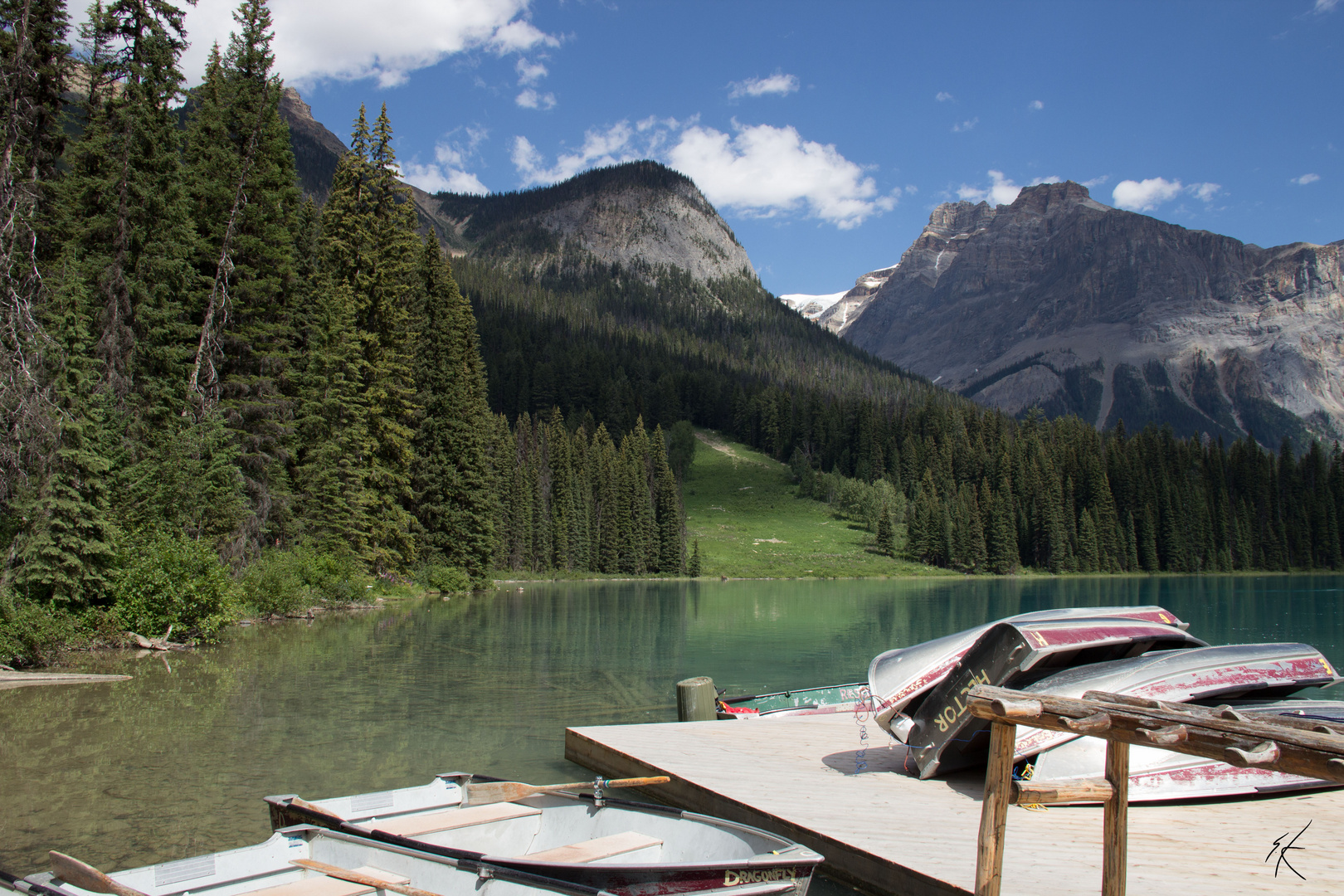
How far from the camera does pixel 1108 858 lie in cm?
510

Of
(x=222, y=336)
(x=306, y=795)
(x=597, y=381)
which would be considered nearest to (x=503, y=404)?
(x=597, y=381)

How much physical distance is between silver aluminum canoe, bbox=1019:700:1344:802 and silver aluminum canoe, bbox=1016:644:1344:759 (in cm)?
A: 18

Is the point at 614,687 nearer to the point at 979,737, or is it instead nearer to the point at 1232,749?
the point at 979,737

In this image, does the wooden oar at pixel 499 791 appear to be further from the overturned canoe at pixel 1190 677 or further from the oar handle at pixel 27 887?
the overturned canoe at pixel 1190 677

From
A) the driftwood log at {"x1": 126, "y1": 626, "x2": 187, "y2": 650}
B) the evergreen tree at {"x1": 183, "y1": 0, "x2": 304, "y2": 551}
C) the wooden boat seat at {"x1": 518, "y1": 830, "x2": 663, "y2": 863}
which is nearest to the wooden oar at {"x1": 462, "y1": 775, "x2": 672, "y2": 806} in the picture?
the wooden boat seat at {"x1": 518, "y1": 830, "x2": 663, "y2": 863}

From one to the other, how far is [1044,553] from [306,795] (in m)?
119

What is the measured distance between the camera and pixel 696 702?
49.2 ft

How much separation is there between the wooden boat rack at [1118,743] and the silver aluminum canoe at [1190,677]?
4.20 m

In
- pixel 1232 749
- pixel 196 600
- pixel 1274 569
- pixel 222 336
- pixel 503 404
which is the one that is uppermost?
pixel 503 404

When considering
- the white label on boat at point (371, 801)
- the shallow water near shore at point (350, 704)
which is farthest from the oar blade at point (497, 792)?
the shallow water near shore at point (350, 704)

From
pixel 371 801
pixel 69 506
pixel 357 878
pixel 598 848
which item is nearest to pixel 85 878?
pixel 357 878

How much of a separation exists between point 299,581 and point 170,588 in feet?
36.2

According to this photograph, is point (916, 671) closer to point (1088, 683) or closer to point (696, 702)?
point (1088, 683)

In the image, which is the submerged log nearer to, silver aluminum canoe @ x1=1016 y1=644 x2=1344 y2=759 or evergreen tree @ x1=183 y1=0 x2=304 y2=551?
evergreen tree @ x1=183 y1=0 x2=304 y2=551
